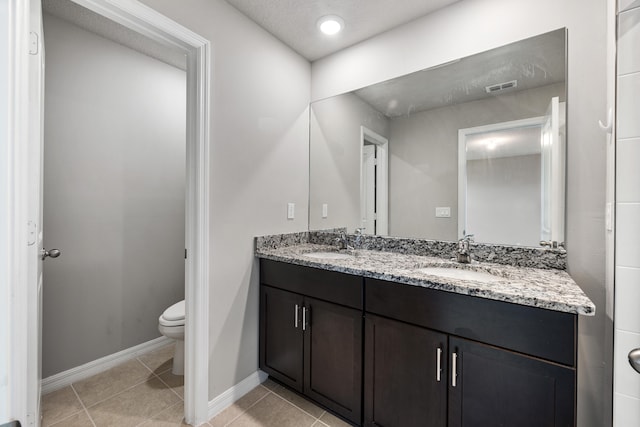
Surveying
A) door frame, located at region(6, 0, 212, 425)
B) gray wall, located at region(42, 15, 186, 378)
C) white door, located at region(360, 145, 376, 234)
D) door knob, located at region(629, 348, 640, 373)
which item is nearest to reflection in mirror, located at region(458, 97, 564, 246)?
white door, located at region(360, 145, 376, 234)

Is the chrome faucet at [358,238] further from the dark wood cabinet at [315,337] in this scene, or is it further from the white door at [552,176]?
the white door at [552,176]

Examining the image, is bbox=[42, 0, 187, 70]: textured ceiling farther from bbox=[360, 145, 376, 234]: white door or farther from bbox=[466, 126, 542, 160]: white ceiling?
bbox=[466, 126, 542, 160]: white ceiling

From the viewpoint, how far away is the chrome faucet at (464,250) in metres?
1.59

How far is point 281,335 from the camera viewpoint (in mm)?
1788

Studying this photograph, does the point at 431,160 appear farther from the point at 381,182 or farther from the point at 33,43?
the point at 33,43

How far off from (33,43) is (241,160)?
97 centimetres

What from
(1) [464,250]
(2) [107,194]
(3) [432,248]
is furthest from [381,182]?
(2) [107,194]

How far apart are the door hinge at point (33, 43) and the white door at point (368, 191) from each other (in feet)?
5.85

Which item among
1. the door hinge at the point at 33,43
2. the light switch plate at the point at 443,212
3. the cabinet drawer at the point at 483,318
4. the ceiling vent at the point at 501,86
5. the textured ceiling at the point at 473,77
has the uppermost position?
the textured ceiling at the point at 473,77

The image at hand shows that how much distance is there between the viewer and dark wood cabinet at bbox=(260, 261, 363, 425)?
1463 mm

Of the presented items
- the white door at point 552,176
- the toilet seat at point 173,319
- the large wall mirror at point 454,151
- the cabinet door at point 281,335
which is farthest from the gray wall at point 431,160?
the toilet seat at point 173,319

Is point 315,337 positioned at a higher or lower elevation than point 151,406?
higher

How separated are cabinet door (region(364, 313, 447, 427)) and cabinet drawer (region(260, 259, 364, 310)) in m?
0.15

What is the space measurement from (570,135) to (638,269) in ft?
2.68
